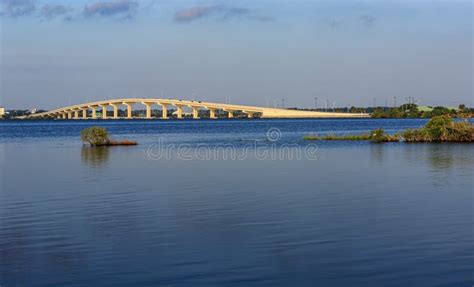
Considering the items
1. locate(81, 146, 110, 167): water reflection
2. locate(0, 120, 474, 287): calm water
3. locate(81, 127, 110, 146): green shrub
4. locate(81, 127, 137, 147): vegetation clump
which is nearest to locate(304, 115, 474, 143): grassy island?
locate(81, 127, 137, 147): vegetation clump

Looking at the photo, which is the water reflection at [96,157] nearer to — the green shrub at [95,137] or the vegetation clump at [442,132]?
the green shrub at [95,137]

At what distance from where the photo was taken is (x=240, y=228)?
15086 millimetres

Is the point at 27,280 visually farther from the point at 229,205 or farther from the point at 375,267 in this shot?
the point at 229,205

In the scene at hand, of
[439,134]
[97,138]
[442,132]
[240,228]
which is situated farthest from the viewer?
[97,138]

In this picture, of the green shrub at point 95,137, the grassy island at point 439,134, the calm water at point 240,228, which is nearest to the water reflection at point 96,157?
the green shrub at point 95,137

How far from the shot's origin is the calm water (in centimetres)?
1127

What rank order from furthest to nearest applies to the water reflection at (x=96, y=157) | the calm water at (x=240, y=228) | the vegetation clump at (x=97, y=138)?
the vegetation clump at (x=97, y=138) < the water reflection at (x=96, y=157) < the calm water at (x=240, y=228)

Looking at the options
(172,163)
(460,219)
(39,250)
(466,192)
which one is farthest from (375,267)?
(172,163)

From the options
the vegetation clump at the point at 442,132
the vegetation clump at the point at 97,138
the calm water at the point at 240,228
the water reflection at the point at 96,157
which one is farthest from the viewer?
the vegetation clump at the point at 97,138

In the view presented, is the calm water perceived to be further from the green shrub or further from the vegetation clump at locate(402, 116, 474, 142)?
the green shrub

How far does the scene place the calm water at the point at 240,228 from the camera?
11266mm

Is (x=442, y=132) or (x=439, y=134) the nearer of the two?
(x=442, y=132)

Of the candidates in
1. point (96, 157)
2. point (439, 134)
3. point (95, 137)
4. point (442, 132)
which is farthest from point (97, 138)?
point (442, 132)

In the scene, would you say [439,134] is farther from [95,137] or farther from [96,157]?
[95,137]
